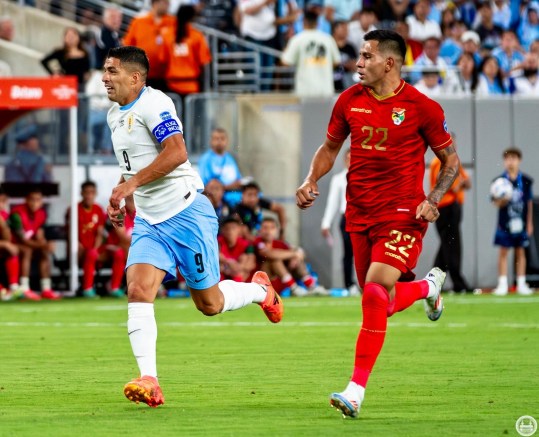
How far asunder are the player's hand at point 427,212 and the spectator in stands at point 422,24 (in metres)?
17.2

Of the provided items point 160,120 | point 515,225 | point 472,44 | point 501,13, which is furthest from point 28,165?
point 160,120

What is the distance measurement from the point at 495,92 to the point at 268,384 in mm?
14769

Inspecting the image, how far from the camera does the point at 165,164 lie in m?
8.80

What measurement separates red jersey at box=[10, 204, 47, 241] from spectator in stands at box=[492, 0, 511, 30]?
11.1 m

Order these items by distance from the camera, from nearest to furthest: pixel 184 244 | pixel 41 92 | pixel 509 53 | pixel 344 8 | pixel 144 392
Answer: pixel 144 392 < pixel 184 244 < pixel 41 92 < pixel 509 53 < pixel 344 8

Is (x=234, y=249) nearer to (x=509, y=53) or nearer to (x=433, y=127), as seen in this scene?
(x=509, y=53)

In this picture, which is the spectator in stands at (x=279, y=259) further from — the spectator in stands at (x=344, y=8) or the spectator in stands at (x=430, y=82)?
the spectator in stands at (x=344, y=8)

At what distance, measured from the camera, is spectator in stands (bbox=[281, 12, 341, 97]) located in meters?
22.2

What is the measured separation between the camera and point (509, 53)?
2506 centimetres

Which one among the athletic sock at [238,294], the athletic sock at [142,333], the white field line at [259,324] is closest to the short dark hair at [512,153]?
the white field line at [259,324]

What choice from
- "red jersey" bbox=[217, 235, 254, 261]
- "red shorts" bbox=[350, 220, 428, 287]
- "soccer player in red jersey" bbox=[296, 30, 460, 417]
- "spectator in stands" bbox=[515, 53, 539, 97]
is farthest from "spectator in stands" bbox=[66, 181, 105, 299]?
"red shorts" bbox=[350, 220, 428, 287]

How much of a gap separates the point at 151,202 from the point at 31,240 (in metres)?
12.1

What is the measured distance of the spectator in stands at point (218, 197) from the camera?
2082 cm

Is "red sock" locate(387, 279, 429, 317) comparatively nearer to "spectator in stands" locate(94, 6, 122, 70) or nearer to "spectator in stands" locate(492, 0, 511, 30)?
"spectator in stands" locate(94, 6, 122, 70)
